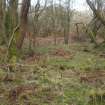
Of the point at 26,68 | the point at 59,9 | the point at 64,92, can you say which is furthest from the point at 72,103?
the point at 59,9

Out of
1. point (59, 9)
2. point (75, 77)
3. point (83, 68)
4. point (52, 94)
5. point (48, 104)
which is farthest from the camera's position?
point (59, 9)

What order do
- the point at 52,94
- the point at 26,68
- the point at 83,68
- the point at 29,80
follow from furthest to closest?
1. the point at 83,68
2. the point at 26,68
3. the point at 29,80
4. the point at 52,94

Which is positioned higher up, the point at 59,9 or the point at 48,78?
the point at 59,9

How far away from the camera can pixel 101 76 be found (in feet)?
30.6

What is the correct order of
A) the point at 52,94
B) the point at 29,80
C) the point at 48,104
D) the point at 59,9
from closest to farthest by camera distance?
the point at 48,104
the point at 52,94
the point at 29,80
the point at 59,9

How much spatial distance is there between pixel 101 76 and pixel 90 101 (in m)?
2.96

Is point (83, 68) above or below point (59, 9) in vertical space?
below

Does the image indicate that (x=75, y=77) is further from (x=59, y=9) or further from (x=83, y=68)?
(x=59, y=9)

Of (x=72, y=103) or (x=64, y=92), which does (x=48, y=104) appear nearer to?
(x=72, y=103)

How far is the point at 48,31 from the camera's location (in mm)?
31875

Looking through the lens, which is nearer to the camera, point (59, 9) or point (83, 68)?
point (83, 68)

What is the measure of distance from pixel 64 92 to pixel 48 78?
4.65ft

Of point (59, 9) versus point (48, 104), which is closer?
point (48, 104)

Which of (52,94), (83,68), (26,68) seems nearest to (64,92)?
(52,94)
